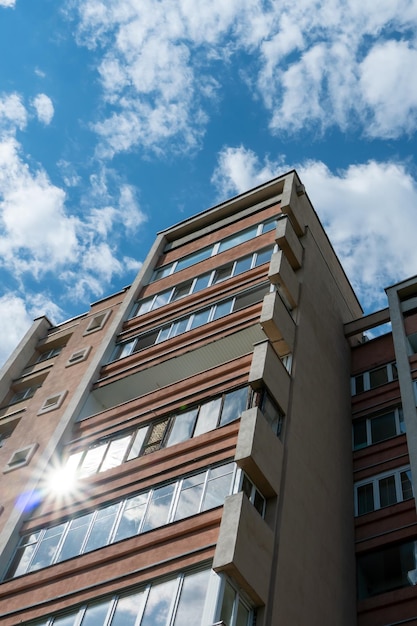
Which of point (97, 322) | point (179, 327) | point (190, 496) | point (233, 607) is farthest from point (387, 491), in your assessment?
point (97, 322)

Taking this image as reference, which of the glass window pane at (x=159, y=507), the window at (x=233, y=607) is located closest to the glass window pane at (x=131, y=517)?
the glass window pane at (x=159, y=507)

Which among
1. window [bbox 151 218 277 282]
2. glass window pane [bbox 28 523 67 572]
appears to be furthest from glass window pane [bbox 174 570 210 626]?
window [bbox 151 218 277 282]

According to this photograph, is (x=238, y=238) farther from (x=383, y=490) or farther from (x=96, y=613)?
(x=96, y=613)

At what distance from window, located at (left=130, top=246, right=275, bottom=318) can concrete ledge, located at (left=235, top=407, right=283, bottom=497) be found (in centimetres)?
1031

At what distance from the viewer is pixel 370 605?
66.1 ft

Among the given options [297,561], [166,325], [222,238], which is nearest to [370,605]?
[297,561]

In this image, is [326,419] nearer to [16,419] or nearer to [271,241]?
[271,241]

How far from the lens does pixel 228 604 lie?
14953 mm

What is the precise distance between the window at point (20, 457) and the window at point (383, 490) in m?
11.1

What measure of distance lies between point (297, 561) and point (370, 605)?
13.1ft

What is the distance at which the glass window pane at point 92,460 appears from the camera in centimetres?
2178

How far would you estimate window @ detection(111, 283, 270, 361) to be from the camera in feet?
86.0

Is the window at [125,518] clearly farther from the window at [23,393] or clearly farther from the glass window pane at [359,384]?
the window at [23,393]

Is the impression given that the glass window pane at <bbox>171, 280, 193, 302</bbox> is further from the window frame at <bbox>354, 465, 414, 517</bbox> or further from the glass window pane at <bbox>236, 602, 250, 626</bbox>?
the glass window pane at <bbox>236, 602, 250, 626</bbox>
